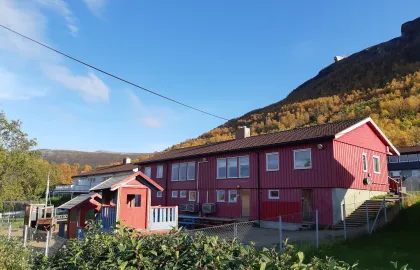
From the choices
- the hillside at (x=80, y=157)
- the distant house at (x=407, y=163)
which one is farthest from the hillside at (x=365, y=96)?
the hillside at (x=80, y=157)

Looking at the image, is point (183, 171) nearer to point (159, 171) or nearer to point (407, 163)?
point (159, 171)

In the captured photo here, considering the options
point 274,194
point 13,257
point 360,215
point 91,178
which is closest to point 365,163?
point 360,215

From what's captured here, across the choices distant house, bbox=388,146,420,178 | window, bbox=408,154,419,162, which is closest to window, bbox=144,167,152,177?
distant house, bbox=388,146,420,178

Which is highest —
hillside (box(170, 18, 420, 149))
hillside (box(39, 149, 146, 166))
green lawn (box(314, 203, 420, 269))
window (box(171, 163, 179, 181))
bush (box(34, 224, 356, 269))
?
hillside (box(170, 18, 420, 149))

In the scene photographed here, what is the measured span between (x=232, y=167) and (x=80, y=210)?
12.7 m

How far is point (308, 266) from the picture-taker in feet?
10.6

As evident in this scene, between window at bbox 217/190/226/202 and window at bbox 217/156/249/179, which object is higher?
window at bbox 217/156/249/179

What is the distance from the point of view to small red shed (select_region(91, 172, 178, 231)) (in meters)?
15.0

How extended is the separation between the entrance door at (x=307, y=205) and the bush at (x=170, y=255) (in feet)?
57.2

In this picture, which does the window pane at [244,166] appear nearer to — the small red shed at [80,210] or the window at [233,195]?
the window at [233,195]

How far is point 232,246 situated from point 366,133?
23.0 meters

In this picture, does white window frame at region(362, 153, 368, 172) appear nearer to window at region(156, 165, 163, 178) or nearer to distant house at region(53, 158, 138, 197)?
window at region(156, 165, 163, 178)

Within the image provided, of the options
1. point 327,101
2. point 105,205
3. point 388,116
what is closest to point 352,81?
point 327,101

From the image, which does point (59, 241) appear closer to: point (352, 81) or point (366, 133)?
point (366, 133)
